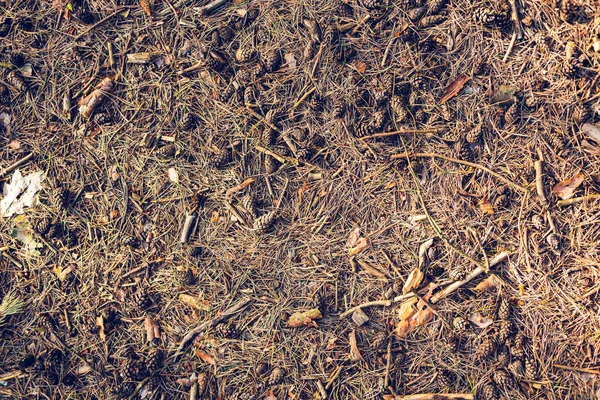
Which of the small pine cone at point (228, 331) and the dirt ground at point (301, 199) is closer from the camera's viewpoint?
the dirt ground at point (301, 199)

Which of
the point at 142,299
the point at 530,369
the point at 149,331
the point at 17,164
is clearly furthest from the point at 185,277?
the point at 530,369

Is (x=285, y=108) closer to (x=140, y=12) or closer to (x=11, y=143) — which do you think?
(x=140, y=12)

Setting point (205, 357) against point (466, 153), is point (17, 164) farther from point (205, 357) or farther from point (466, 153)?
point (466, 153)

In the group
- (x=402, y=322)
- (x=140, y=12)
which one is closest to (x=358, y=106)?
(x=402, y=322)

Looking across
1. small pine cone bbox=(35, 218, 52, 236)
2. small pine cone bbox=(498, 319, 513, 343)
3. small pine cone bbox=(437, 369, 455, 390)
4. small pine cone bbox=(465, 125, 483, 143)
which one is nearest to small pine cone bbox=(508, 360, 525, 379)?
small pine cone bbox=(498, 319, 513, 343)

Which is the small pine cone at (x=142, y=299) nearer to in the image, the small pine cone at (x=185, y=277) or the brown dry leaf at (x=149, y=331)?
the brown dry leaf at (x=149, y=331)

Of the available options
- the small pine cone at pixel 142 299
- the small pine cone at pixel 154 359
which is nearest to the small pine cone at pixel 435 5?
the small pine cone at pixel 142 299

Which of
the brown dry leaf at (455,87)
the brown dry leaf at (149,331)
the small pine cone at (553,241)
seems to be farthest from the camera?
the brown dry leaf at (149,331)

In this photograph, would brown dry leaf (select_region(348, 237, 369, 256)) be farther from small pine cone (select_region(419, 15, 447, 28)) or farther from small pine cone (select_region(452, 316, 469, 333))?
small pine cone (select_region(419, 15, 447, 28))
